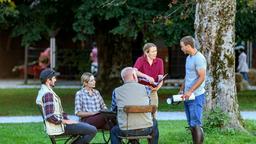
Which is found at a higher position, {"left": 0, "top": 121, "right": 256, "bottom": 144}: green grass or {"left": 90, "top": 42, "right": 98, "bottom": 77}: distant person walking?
{"left": 90, "top": 42, "right": 98, "bottom": 77}: distant person walking

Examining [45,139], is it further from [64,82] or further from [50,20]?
[64,82]

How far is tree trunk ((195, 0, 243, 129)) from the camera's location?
11461 millimetres

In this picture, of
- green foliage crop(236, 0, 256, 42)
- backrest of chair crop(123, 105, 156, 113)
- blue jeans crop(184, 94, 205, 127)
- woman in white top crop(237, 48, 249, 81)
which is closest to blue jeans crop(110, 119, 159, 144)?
backrest of chair crop(123, 105, 156, 113)

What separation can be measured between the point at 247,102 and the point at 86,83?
35.8 feet

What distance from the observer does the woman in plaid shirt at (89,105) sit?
975 centimetres

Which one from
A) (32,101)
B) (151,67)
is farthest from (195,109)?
(32,101)

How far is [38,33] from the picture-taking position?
18.4 meters

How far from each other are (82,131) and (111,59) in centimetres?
1227

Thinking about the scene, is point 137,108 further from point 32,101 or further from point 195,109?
point 32,101

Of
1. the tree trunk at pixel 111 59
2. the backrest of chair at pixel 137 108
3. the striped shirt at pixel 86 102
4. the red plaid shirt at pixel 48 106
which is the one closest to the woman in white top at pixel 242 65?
the tree trunk at pixel 111 59

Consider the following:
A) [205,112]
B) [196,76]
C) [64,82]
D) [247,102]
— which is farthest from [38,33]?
[64,82]

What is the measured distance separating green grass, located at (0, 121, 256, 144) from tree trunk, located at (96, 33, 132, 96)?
8.00 m

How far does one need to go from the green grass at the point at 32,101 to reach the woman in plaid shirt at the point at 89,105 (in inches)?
274

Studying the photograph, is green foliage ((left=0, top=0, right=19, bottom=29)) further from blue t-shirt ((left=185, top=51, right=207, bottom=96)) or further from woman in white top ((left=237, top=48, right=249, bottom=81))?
woman in white top ((left=237, top=48, right=249, bottom=81))
